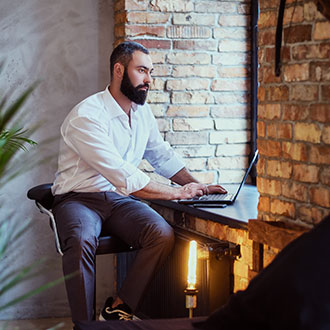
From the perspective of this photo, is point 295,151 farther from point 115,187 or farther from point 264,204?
point 115,187

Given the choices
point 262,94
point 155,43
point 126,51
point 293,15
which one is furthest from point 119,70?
point 293,15

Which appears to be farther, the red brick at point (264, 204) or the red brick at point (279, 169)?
the red brick at point (264, 204)

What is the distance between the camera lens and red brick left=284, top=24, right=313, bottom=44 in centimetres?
226

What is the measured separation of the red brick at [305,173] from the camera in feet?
7.47

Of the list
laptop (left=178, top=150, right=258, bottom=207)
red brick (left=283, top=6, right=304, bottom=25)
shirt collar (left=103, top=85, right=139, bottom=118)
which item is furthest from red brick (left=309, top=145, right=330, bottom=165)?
shirt collar (left=103, top=85, right=139, bottom=118)

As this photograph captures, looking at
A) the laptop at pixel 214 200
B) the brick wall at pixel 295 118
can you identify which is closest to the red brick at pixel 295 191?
the brick wall at pixel 295 118

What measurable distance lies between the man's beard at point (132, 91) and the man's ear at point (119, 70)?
0.07 feet

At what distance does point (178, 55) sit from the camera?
3.86 m

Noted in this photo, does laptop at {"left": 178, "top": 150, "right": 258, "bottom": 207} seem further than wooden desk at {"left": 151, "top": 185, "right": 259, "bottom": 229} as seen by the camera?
Yes

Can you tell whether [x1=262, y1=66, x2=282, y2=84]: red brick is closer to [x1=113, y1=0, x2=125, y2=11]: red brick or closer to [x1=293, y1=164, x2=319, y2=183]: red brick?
[x1=293, y1=164, x2=319, y2=183]: red brick

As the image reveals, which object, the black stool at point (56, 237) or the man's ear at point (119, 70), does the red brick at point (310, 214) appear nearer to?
the black stool at point (56, 237)

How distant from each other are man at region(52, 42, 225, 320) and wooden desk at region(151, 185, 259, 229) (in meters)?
0.12

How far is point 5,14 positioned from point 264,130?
2.02m


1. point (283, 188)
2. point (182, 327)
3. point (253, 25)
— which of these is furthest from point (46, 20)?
point (182, 327)
